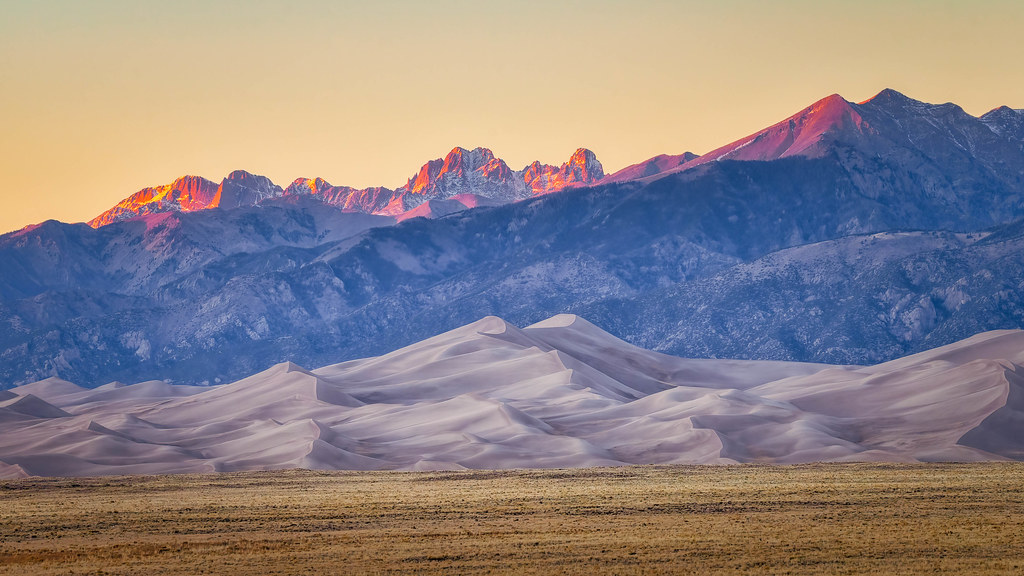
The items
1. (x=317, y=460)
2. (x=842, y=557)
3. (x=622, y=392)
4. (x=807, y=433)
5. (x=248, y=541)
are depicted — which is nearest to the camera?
(x=842, y=557)

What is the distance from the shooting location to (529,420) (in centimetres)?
12744

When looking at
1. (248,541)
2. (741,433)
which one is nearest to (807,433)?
(741,433)

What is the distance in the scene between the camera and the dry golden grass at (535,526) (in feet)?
145

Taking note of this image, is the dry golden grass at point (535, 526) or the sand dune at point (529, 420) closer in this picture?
the dry golden grass at point (535, 526)

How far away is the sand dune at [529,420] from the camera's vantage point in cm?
11231

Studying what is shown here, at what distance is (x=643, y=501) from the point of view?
206 ft

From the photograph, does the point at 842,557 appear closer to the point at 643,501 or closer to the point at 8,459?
the point at 643,501

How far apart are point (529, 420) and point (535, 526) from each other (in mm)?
74258

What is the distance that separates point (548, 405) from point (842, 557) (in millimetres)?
100288

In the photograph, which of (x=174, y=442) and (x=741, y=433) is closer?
(x=741, y=433)

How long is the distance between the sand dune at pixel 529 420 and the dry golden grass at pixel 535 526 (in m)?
32.6

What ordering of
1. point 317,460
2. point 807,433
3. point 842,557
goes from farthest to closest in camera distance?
point 807,433 < point 317,460 < point 842,557

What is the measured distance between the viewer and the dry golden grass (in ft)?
145

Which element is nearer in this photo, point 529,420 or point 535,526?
point 535,526
